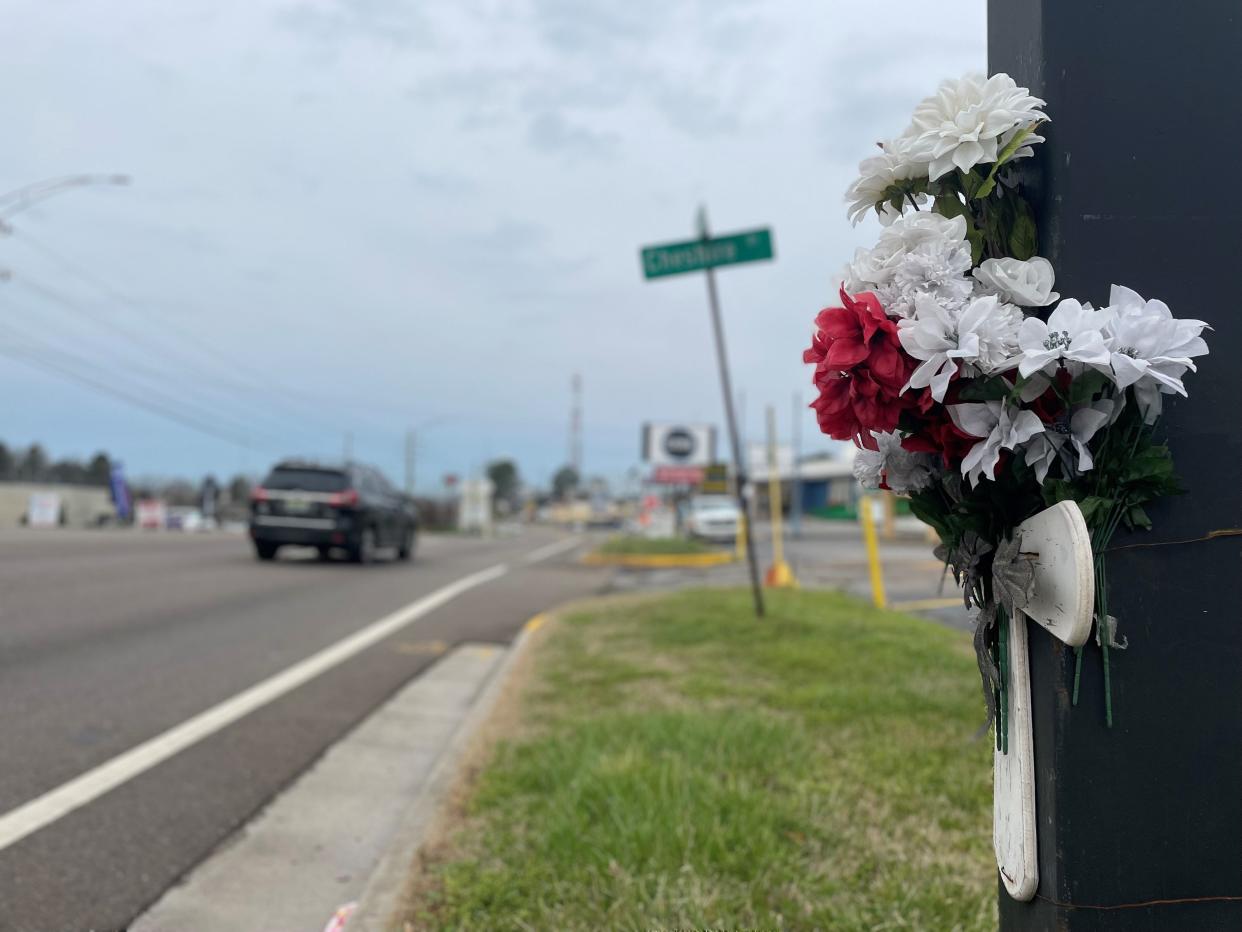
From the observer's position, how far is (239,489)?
86.2 meters

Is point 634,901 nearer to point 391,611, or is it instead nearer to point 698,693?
point 698,693

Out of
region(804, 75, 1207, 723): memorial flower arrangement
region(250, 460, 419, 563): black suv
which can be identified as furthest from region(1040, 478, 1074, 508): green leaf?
region(250, 460, 419, 563): black suv

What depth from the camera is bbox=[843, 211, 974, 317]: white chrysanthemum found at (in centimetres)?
162

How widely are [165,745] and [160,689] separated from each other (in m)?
1.32

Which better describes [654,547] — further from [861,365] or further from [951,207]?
[861,365]

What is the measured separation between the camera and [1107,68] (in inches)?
65.4

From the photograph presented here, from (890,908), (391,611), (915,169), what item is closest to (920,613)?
(391,611)

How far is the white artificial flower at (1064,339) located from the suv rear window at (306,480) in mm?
15483

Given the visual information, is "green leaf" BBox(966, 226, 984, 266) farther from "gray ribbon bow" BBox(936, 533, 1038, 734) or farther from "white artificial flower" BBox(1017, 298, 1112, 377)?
"gray ribbon bow" BBox(936, 533, 1038, 734)

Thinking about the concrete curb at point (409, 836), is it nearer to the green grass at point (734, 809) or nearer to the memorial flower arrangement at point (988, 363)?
the green grass at point (734, 809)

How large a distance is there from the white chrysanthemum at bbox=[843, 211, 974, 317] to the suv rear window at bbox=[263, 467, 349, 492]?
1527 centimetres

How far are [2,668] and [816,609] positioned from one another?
600cm

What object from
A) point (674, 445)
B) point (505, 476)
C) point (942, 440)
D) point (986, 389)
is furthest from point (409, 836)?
point (505, 476)

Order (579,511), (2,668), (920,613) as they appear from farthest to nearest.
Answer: (579,511) < (920,613) < (2,668)
